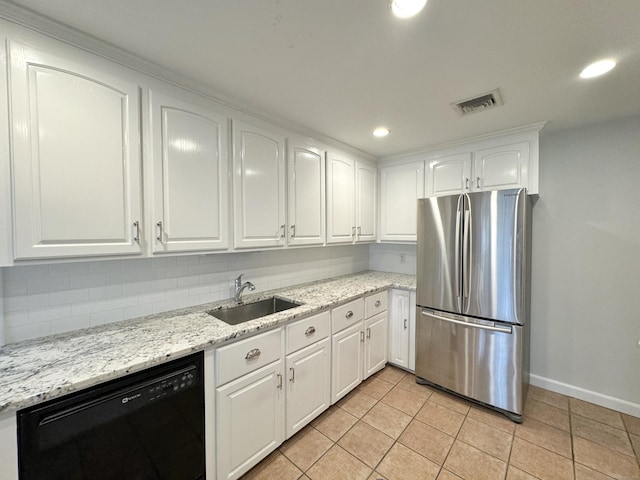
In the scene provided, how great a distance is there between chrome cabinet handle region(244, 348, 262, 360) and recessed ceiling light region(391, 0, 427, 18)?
1.78 m

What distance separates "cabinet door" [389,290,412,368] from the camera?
103 inches

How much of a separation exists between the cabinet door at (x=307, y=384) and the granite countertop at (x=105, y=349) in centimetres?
32

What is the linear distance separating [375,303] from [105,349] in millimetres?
2043

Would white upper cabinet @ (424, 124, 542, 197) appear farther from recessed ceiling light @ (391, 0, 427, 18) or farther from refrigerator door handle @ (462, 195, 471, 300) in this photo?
recessed ceiling light @ (391, 0, 427, 18)

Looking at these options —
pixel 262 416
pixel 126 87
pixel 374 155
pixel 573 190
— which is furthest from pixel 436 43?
pixel 262 416

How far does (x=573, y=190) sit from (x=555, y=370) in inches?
65.8

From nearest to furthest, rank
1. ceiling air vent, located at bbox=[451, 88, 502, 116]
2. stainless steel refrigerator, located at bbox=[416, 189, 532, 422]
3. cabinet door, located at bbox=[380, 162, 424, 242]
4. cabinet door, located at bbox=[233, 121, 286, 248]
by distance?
ceiling air vent, located at bbox=[451, 88, 502, 116] → cabinet door, located at bbox=[233, 121, 286, 248] → stainless steel refrigerator, located at bbox=[416, 189, 532, 422] → cabinet door, located at bbox=[380, 162, 424, 242]

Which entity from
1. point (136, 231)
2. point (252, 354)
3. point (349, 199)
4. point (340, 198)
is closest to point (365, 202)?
point (349, 199)

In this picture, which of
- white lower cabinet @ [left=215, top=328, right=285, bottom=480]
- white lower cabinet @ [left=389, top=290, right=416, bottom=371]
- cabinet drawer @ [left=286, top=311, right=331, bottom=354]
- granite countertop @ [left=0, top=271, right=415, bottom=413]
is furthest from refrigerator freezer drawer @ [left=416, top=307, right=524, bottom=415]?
white lower cabinet @ [left=215, top=328, right=285, bottom=480]

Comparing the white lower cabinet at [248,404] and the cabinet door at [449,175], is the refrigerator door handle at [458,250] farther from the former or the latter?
the white lower cabinet at [248,404]

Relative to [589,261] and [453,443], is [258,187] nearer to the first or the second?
[453,443]

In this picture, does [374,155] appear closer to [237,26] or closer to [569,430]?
[237,26]

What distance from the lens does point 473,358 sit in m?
2.13

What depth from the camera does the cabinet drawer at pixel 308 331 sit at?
1723 mm
